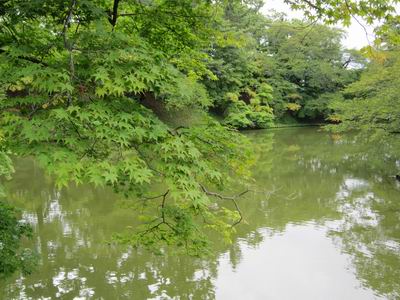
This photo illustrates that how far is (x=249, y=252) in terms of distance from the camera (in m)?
6.75

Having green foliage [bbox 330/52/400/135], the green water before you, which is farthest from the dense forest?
green foliage [bbox 330/52/400/135]

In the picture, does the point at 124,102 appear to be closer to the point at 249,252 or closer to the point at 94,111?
the point at 94,111

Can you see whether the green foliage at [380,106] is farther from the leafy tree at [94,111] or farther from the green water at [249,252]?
the leafy tree at [94,111]

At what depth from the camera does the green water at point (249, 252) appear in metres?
5.50

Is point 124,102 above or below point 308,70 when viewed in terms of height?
below

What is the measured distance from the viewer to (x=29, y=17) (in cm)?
294

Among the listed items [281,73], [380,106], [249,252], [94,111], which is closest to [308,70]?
[281,73]

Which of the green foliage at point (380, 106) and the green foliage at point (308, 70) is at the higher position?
the green foliage at point (308, 70)

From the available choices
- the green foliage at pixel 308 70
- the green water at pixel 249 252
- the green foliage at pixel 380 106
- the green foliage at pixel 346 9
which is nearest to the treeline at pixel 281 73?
the green foliage at pixel 308 70

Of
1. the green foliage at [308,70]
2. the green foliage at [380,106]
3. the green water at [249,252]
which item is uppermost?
the green foliage at [308,70]

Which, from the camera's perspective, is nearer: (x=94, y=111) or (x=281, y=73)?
(x=94, y=111)

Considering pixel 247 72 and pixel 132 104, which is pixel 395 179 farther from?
pixel 247 72

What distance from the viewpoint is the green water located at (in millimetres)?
5500

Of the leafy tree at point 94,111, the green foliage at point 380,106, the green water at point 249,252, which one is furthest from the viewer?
the green foliage at point 380,106
